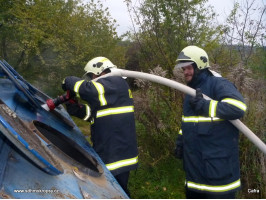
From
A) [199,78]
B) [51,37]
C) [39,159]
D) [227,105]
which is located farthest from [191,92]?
[51,37]

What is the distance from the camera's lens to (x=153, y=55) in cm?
630

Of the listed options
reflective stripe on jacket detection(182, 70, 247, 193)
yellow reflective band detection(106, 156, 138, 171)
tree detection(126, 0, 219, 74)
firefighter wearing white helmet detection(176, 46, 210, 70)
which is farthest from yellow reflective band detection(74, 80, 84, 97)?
tree detection(126, 0, 219, 74)

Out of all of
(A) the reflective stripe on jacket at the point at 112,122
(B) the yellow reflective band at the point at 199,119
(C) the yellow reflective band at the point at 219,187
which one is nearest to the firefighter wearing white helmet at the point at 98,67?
(A) the reflective stripe on jacket at the point at 112,122

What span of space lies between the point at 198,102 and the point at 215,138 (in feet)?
1.24

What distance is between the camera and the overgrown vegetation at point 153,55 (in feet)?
12.8

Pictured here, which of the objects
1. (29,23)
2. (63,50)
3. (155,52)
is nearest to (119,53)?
(63,50)

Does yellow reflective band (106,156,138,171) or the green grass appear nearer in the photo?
yellow reflective band (106,156,138,171)

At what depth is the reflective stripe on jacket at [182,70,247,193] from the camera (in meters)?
2.32

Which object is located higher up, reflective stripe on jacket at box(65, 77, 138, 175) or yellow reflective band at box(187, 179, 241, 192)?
reflective stripe on jacket at box(65, 77, 138, 175)

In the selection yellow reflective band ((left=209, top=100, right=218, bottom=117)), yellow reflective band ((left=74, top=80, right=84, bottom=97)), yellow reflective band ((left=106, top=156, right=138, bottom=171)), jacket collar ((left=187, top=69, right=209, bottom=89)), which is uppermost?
jacket collar ((left=187, top=69, right=209, bottom=89))

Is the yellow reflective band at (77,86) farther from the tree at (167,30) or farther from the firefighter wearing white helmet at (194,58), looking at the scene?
the tree at (167,30)

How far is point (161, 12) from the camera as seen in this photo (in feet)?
22.0

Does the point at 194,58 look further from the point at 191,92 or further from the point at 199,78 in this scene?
the point at 191,92

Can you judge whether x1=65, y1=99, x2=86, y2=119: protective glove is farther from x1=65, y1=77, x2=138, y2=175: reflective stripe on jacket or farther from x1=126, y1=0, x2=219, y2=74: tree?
x1=126, y1=0, x2=219, y2=74: tree
